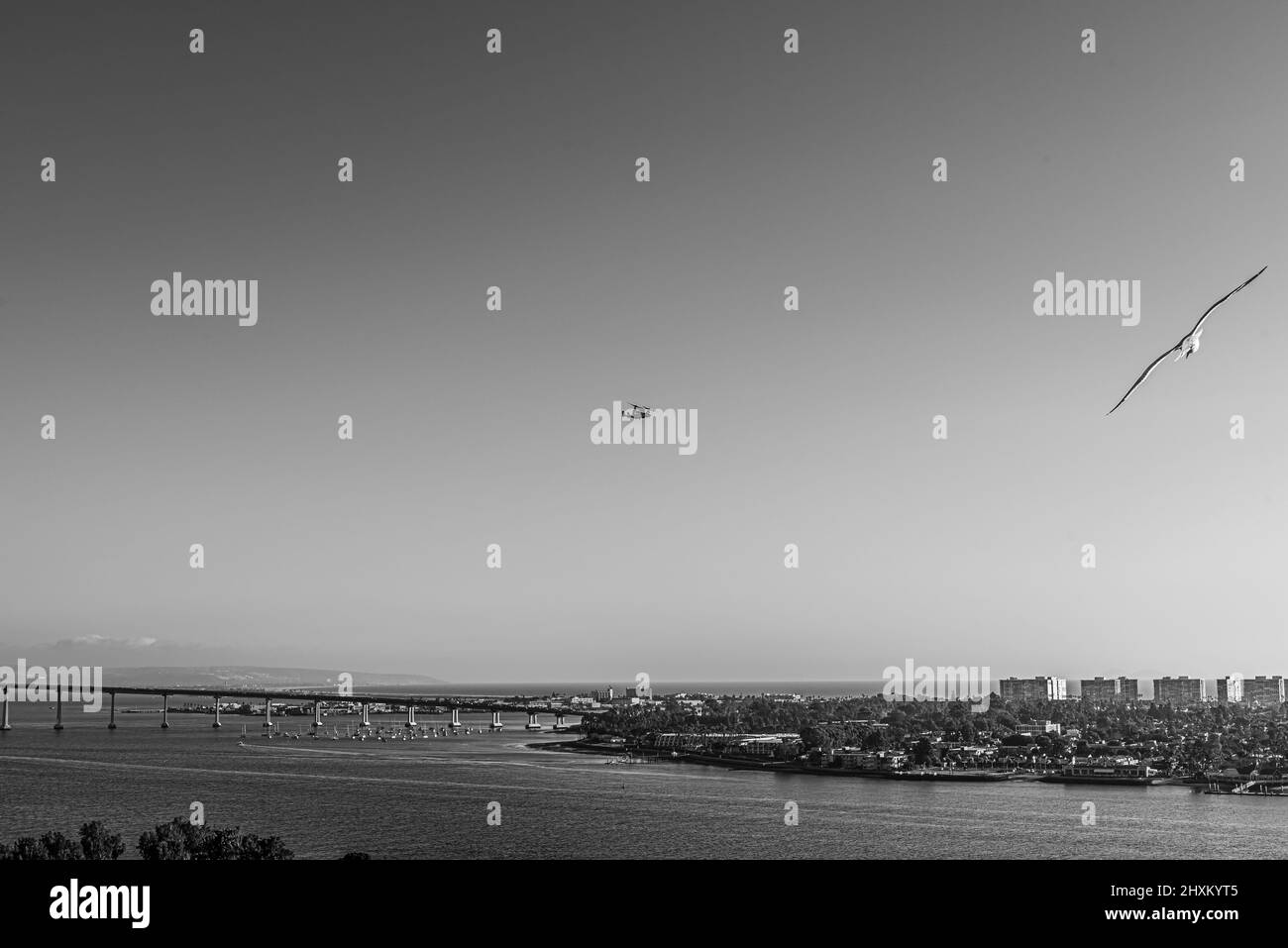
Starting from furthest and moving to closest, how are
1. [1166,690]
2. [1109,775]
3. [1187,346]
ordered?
[1166,690] → [1109,775] → [1187,346]

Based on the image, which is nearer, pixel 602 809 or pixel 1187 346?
pixel 1187 346

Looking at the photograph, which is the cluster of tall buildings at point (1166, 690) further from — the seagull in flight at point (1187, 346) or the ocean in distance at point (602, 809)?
the seagull in flight at point (1187, 346)

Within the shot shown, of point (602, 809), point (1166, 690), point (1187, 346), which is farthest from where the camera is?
point (1166, 690)

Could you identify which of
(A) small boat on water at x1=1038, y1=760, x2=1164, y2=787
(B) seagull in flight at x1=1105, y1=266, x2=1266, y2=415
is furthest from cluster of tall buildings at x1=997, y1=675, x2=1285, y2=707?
(B) seagull in flight at x1=1105, y1=266, x2=1266, y2=415

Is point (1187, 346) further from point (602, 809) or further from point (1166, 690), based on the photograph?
point (1166, 690)

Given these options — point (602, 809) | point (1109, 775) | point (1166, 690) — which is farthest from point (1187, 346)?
point (1166, 690)

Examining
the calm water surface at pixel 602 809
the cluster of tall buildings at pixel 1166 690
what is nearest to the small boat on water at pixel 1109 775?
the calm water surface at pixel 602 809
